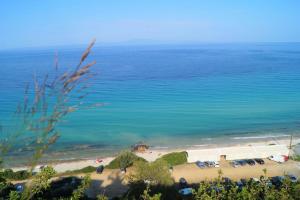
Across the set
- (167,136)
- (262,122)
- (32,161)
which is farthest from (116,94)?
(32,161)

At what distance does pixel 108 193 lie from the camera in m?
18.4

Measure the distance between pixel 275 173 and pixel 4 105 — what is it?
37.9 metres

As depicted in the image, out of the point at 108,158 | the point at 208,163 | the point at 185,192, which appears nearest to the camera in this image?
the point at 185,192

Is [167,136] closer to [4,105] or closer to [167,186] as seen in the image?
[167,186]

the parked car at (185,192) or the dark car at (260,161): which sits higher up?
the parked car at (185,192)

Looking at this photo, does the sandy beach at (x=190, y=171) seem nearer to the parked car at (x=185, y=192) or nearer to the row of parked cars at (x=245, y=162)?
the row of parked cars at (x=245, y=162)

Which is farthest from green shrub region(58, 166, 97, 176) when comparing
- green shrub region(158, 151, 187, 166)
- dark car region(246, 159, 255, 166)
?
dark car region(246, 159, 255, 166)

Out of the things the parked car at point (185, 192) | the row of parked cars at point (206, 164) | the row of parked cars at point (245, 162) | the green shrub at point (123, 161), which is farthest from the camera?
the row of parked cars at point (245, 162)

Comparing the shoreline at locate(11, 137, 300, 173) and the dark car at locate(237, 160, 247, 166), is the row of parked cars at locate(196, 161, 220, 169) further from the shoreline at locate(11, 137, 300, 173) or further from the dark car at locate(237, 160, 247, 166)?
the shoreline at locate(11, 137, 300, 173)

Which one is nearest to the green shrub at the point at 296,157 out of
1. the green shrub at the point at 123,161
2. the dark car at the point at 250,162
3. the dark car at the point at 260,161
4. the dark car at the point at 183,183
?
the dark car at the point at 260,161

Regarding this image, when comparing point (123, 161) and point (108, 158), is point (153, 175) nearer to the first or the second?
point (123, 161)

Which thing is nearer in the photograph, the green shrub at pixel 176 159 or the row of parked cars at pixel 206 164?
the row of parked cars at pixel 206 164

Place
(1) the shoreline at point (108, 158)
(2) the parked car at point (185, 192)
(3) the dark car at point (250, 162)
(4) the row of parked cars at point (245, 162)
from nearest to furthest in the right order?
1. (2) the parked car at point (185, 192)
2. (4) the row of parked cars at point (245, 162)
3. (3) the dark car at point (250, 162)
4. (1) the shoreline at point (108, 158)

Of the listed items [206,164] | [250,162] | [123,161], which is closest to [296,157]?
[250,162]
